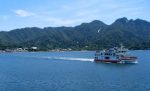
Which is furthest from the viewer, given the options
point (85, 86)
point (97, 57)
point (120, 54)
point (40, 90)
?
point (97, 57)

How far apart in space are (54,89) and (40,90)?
2.28 meters

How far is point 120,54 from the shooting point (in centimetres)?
11344

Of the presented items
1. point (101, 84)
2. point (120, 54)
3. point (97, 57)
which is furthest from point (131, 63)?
point (101, 84)

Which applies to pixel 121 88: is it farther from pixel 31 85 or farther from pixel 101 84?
pixel 31 85

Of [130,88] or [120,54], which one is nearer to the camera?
[130,88]

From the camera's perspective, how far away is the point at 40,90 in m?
53.7

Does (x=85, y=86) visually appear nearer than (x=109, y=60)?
Yes

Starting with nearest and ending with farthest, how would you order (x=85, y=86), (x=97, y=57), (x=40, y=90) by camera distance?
(x=40, y=90)
(x=85, y=86)
(x=97, y=57)

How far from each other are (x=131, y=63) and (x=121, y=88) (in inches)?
2300

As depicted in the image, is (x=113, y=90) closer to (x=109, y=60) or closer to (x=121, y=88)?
(x=121, y=88)

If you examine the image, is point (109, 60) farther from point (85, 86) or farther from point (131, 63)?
point (85, 86)

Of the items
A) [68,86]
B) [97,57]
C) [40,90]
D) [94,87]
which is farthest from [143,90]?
[97,57]

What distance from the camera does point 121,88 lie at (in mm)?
56156

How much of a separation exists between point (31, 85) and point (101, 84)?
12364mm
